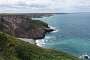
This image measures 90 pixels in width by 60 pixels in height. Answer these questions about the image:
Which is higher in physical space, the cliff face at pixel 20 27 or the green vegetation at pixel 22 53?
the green vegetation at pixel 22 53

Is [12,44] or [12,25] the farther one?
[12,25]

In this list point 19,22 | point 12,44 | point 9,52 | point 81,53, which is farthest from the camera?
point 19,22

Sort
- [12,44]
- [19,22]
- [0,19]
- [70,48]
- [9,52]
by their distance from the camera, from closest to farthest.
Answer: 1. [9,52]
2. [12,44]
3. [70,48]
4. [0,19]
5. [19,22]

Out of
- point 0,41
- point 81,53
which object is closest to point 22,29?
point 81,53

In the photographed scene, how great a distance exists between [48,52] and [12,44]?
10244 millimetres

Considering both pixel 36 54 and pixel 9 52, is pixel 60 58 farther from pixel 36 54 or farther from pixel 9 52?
pixel 9 52

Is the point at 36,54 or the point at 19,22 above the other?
the point at 36,54

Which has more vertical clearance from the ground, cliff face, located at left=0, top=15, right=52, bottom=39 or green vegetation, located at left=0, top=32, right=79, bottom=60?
green vegetation, located at left=0, top=32, right=79, bottom=60

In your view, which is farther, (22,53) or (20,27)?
(20,27)

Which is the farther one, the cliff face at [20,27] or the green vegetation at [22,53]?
the cliff face at [20,27]

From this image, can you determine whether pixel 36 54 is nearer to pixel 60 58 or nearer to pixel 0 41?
pixel 60 58

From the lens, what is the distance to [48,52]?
77750mm

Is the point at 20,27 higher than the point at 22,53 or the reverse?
the reverse

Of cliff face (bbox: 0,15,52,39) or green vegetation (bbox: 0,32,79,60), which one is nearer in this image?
green vegetation (bbox: 0,32,79,60)
